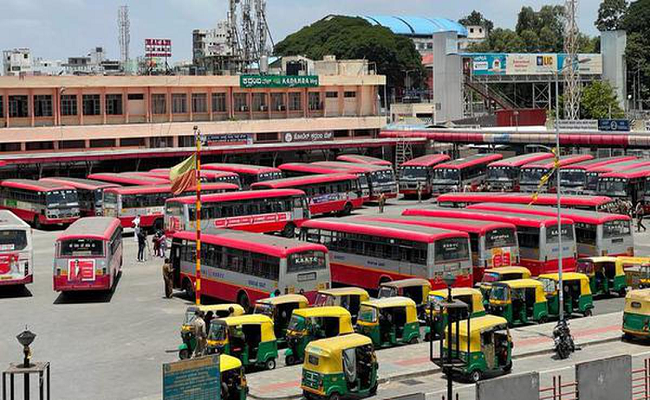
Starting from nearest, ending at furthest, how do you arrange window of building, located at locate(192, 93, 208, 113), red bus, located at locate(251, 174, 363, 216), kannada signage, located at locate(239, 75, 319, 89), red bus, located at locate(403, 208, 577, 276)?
1. red bus, located at locate(403, 208, 577, 276)
2. red bus, located at locate(251, 174, 363, 216)
3. window of building, located at locate(192, 93, 208, 113)
4. kannada signage, located at locate(239, 75, 319, 89)

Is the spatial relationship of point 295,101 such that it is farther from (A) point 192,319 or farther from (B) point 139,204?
(A) point 192,319

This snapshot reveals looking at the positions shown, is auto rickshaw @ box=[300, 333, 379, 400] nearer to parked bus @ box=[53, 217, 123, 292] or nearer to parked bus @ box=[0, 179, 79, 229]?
parked bus @ box=[53, 217, 123, 292]

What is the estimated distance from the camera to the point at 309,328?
25703mm

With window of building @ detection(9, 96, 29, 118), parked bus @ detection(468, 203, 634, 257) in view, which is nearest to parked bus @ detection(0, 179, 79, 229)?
window of building @ detection(9, 96, 29, 118)

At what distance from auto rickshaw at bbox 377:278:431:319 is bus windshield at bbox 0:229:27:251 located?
12485 mm

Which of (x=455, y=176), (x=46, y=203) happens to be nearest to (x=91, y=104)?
(x=46, y=203)

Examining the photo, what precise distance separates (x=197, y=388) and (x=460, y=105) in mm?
87389

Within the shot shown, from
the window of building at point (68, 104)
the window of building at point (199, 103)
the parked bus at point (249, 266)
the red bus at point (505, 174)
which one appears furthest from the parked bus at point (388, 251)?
the window of building at point (199, 103)

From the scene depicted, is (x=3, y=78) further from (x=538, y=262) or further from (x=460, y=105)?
(x=460, y=105)

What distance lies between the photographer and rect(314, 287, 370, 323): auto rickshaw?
28.3 metres

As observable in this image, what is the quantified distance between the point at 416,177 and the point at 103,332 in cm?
3768

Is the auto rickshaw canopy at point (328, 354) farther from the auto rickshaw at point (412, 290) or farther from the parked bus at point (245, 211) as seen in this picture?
the parked bus at point (245, 211)

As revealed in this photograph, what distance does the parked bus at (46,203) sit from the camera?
52.1 m

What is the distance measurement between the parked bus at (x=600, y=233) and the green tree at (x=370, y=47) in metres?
94.3
